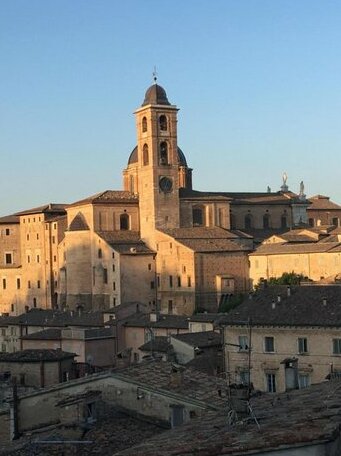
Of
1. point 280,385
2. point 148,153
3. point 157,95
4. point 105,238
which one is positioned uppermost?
point 157,95

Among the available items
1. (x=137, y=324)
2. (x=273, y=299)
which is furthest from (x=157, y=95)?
(x=273, y=299)

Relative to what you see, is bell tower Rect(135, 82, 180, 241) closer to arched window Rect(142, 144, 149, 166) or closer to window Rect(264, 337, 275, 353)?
arched window Rect(142, 144, 149, 166)

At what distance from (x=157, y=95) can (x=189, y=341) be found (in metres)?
42.6

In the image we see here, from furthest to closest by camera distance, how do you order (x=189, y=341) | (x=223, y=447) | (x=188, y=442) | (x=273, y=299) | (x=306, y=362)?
(x=189, y=341) < (x=273, y=299) < (x=306, y=362) < (x=188, y=442) < (x=223, y=447)

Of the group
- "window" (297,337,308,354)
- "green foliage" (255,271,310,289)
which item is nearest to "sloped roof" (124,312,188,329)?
"window" (297,337,308,354)

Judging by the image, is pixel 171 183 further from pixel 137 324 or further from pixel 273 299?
pixel 273 299

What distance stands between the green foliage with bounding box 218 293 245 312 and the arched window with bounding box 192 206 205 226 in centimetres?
1016

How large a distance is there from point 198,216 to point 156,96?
1035 cm

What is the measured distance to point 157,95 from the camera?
7619cm

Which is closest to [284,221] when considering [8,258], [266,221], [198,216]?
[266,221]

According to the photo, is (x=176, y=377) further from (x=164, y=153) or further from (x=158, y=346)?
(x=164, y=153)

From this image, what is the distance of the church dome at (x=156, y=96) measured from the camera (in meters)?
75.7

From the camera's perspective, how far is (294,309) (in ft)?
103

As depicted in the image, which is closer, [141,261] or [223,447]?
[223,447]
